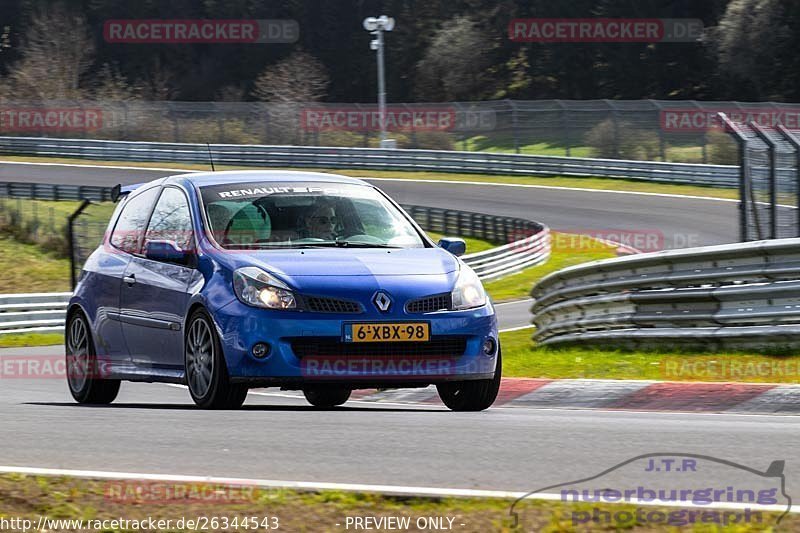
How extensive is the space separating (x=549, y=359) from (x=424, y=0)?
69847 mm

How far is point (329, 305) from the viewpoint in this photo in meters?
8.00

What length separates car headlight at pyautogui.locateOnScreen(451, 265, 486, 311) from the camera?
8297 millimetres

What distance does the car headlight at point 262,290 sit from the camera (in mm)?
7988

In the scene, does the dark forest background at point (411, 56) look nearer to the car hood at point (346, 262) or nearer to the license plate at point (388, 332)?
the car hood at point (346, 262)

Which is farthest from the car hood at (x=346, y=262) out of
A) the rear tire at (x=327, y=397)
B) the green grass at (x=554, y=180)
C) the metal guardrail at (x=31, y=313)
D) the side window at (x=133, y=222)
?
the green grass at (x=554, y=180)

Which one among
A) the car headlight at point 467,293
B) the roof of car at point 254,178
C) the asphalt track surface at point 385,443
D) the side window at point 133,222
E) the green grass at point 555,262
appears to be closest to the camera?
the asphalt track surface at point 385,443

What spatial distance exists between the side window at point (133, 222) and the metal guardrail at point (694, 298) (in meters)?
4.21

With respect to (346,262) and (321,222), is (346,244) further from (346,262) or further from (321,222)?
(346,262)

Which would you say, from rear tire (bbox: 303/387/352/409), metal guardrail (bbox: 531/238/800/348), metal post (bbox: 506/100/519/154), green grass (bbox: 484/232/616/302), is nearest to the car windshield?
rear tire (bbox: 303/387/352/409)

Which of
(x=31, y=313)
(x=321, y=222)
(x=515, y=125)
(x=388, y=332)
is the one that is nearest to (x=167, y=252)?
(x=321, y=222)

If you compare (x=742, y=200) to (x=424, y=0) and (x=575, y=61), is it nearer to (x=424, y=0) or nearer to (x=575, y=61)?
(x=575, y=61)

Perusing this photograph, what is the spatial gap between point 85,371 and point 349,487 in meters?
5.19

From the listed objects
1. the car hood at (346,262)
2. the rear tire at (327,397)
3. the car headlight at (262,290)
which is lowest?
the rear tire at (327,397)

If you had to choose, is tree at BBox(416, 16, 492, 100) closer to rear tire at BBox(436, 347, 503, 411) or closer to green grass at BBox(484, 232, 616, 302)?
green grass at BBox(484, 232, 616, 302)
